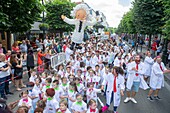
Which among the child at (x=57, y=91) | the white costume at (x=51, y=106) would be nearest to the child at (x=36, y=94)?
the child at (x=57, y=91)

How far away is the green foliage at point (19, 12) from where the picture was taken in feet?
33.6

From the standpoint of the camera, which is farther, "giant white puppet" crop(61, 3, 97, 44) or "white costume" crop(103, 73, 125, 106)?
"giant white puppet" crop(61, 3, 97, 44)

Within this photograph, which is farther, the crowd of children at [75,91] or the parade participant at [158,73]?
the parade participant at [158,73]

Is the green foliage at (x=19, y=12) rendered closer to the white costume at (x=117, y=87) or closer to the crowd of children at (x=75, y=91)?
the crowd of children at (x=75, y=91)

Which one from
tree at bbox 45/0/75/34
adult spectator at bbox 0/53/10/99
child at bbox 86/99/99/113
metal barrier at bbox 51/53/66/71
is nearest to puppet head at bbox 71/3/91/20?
metal barrier at bbox 51/53/66/71

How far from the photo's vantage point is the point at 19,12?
37.0ft

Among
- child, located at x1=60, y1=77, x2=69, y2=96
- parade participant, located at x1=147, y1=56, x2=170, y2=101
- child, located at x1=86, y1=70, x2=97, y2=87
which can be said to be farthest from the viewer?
parade participant, located at x1=147, y1=56, x2=170, y2=101

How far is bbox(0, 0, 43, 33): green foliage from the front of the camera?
10.2 meters

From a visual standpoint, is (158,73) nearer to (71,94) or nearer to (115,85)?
(115,85)

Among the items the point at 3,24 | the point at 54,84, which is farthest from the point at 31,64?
the point at 54,84

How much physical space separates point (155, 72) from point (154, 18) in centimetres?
1354

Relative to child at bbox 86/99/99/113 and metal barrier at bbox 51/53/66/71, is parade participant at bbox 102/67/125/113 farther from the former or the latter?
metal barrier at bbox 51/53/66/71

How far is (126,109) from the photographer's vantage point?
714 centimetres

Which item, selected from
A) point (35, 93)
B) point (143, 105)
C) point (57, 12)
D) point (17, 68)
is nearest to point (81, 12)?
point (57, 12)
